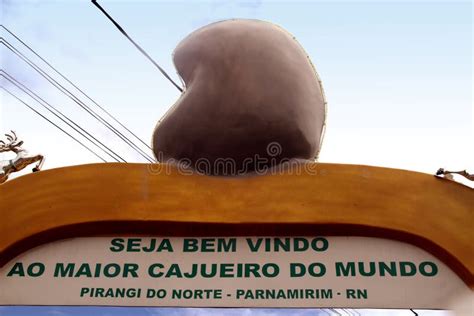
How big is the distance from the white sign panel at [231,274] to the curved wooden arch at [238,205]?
93mm

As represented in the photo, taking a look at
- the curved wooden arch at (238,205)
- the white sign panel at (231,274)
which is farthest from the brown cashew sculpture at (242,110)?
the white sign panel at (231,274)

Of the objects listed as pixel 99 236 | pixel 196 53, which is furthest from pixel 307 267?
pixel 196 53

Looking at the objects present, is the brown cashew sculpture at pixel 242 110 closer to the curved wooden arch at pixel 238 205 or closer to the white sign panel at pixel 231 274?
the curved wooden arch at pixel 238 205

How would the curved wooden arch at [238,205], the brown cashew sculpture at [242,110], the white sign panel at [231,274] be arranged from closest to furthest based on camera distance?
the white sign panel at [231,274], the curved wooden arch at [238,205], the brown cashew sculpture at [242,110]

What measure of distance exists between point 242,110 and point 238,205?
2.68 feet

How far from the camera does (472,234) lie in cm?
452

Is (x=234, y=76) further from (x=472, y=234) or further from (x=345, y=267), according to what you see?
(x=472, y=234)

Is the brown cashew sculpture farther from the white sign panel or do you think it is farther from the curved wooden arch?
the white sign panel

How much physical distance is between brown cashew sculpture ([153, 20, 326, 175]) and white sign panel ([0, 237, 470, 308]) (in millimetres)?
770

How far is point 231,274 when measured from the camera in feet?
14.6

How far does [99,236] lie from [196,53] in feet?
6.03

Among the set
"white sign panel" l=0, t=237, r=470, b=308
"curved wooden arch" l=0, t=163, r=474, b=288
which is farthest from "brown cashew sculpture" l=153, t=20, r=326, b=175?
"white sign panel" l=0, t=237, r=470, b=308

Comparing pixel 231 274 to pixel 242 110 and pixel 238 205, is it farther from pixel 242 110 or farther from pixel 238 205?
pixel 242 110

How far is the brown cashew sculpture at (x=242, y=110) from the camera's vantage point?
16.2 ft
